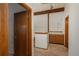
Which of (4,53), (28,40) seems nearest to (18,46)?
(28,40)

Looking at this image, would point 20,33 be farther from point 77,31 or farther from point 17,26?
point 77,31

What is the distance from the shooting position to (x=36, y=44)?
217 centimetres

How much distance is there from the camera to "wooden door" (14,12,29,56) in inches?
69.5

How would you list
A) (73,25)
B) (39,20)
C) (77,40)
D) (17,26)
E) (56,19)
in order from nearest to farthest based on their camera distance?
(77,40) → (73,25) → (17,26) → (39,20) → (56,19)

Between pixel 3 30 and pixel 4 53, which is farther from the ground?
pixel 3 30

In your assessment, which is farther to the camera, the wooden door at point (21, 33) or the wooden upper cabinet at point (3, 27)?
the wooden door at point (21, 33)

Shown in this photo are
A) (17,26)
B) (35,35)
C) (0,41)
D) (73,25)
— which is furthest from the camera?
(35,35)

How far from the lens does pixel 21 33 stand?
6.15 feet

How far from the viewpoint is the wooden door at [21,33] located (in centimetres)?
177

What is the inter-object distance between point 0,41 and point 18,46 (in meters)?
1.01

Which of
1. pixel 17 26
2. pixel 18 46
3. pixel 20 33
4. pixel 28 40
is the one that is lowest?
pixel 18 46

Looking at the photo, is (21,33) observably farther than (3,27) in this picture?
Yes

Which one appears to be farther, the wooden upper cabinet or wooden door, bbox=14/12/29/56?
wooden door, bbox=14/12/29/56

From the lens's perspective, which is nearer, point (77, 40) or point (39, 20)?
point (77, 40)
